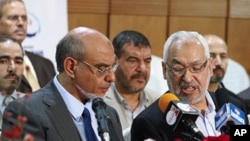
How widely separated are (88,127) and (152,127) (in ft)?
0.99

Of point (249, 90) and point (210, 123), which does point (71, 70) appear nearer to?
point (210, 123)

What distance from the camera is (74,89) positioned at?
9.85 feet

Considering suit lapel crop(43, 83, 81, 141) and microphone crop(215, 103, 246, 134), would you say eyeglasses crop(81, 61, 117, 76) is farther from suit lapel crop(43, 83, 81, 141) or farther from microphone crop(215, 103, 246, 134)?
microphone crop(215, 103, 246, 134)

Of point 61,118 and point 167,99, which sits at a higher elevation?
point 167,99

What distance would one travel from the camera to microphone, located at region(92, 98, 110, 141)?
2521mm

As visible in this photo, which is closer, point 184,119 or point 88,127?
point 184,119

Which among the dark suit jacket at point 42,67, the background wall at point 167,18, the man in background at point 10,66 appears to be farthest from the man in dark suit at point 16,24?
the background wall at point 167,18

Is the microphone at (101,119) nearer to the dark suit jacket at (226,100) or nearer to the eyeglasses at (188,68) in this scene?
the eyeglasses at (188,68)

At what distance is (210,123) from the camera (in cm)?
333

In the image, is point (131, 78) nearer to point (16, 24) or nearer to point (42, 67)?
point (42, 67)

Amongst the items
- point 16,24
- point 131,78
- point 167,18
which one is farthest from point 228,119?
point 167,18

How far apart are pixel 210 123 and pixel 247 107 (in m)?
0.30

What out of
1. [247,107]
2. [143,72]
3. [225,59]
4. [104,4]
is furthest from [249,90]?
[104,4]

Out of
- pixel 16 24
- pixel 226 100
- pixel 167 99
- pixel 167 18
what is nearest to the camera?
pixel 167 99
